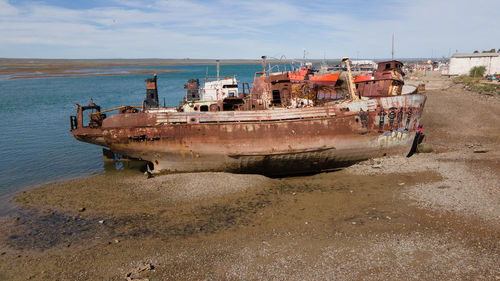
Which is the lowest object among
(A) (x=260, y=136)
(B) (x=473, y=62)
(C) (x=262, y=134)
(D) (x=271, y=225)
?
(D) (x=271, y=225)

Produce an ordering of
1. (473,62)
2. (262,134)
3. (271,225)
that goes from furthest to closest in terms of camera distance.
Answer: (473,62), (262,134), (271,225)

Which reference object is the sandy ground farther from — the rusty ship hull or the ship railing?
the ship railing

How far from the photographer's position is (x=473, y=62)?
57.4m

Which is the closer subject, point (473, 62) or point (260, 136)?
point (260, 136)

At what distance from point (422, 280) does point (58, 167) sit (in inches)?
901

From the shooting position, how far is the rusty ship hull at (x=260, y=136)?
56.0 feet

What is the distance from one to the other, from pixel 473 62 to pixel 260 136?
6129 cm

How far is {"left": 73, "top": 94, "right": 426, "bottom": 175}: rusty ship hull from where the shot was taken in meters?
17.1

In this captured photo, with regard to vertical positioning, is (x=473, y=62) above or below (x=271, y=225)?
above

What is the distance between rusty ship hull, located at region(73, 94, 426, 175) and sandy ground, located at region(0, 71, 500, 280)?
2.95 ft

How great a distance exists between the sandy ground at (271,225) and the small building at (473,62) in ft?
154

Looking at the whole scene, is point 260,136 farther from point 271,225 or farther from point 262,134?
point 271,225

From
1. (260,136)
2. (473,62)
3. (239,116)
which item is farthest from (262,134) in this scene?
(473,62)

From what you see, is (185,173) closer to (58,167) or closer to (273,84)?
(273,84)
